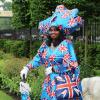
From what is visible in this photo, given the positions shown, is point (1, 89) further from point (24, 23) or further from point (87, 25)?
point (24, 23)

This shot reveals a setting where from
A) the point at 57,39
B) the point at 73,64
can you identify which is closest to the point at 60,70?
the point at 73,64

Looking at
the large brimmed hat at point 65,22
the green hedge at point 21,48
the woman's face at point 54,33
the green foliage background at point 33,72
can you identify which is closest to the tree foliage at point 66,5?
the green foliage background at point 33,72

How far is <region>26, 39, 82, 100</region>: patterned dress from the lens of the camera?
19.6 feet

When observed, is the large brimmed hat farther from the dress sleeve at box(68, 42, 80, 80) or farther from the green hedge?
the green hedge

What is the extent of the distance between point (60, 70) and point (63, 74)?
0.07 m

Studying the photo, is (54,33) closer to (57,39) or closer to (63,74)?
Result: (57,39)

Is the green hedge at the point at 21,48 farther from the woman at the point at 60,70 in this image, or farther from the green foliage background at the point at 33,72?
the woman at the point at 60,70

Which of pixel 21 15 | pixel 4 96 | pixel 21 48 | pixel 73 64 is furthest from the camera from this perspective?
pixel 21 48

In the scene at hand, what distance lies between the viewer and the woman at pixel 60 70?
598 centimetres

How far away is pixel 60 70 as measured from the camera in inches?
237

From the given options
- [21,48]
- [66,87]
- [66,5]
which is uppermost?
[66,5]

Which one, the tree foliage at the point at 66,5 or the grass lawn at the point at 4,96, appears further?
the tree foliage at the point at 66,5

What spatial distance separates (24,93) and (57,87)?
1.70 ft

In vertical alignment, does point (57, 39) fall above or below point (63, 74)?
above
